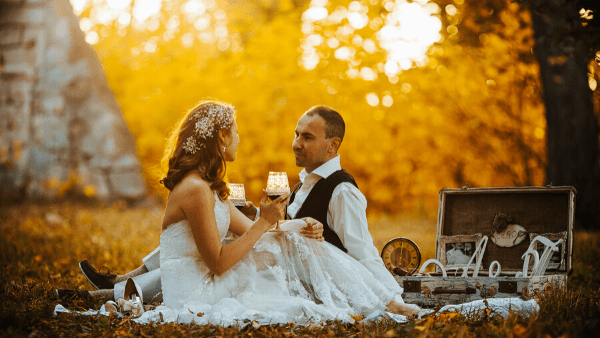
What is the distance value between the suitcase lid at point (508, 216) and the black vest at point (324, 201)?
3.66 ft

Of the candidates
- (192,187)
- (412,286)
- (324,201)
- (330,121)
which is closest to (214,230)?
(192,187)

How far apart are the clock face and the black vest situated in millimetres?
535

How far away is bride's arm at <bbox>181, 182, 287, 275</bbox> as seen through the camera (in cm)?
308

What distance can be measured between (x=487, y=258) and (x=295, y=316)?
1.95 meters

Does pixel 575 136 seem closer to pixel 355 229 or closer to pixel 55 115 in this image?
pixel 355 229

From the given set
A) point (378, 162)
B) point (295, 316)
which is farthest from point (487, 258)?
point (378, 162)

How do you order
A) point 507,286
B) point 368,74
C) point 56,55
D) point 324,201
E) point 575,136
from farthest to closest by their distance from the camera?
point 56,55, point 368,74, point 575,136, point 324,201, point 507,286

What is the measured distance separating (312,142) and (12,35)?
9837 mm

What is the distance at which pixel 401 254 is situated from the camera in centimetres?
410

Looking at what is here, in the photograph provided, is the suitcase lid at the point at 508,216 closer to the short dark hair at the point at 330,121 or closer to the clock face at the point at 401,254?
the clock face at the point at 401,254

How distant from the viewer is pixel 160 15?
47.2 ft

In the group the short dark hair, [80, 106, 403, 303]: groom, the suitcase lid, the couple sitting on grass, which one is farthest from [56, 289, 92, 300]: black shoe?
the suitcase lid

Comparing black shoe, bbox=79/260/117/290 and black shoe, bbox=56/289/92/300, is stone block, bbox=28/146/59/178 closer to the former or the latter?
black shoe, bbox=79/260/117/290

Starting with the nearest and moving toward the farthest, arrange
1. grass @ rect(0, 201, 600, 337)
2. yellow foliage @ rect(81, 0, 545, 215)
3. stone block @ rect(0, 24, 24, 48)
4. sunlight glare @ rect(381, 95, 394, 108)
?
grass @ rect(0, 201, 600, 337), yellow foliage @ rect(81, 0, 545, 215), sunlight glare @ rect(381, 95, 394, 108), stone block @ rect(0, 24, 24, 48)
